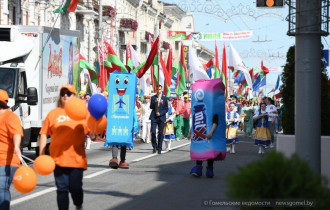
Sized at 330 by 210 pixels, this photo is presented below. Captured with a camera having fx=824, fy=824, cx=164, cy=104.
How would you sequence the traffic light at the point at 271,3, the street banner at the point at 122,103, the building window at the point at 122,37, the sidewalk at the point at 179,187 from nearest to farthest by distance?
the traffic light at the point at 271,3 → the sidewalk at the point at 179,187 → the street banner at the point at 122,103 → the building window at the point at 122,37

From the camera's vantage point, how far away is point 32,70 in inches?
690

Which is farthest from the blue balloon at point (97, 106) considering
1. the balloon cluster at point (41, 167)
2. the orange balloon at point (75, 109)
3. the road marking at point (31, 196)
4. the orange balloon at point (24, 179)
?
the road marking at point (31, 196)

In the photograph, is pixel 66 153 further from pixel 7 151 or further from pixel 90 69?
pixel 90 69

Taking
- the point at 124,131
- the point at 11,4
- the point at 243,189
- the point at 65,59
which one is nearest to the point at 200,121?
the point at 124,131

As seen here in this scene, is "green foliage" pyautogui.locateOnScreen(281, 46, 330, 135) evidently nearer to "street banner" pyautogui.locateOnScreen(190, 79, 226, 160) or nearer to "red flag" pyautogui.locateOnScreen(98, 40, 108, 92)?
"street banner" pyautogui.locateOnScreen(190, 79, 226, 160)

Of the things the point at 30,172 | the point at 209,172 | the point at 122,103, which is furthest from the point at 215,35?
the point at 30,172

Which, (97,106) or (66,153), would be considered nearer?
(66,153)

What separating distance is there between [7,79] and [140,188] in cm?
467

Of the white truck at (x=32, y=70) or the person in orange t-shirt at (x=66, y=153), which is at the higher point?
the white truck at (x=32, y=70)

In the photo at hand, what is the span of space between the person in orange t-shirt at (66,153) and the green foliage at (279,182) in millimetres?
3059

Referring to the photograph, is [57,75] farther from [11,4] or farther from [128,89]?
[11,4]

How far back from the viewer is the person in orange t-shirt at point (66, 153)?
8492 millimetres

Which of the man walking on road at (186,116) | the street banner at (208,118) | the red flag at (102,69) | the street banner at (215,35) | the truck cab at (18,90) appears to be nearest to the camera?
the street banner at (208,118)

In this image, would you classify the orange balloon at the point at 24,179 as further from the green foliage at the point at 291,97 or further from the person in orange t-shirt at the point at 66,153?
the green foliage at the point at 291,97
